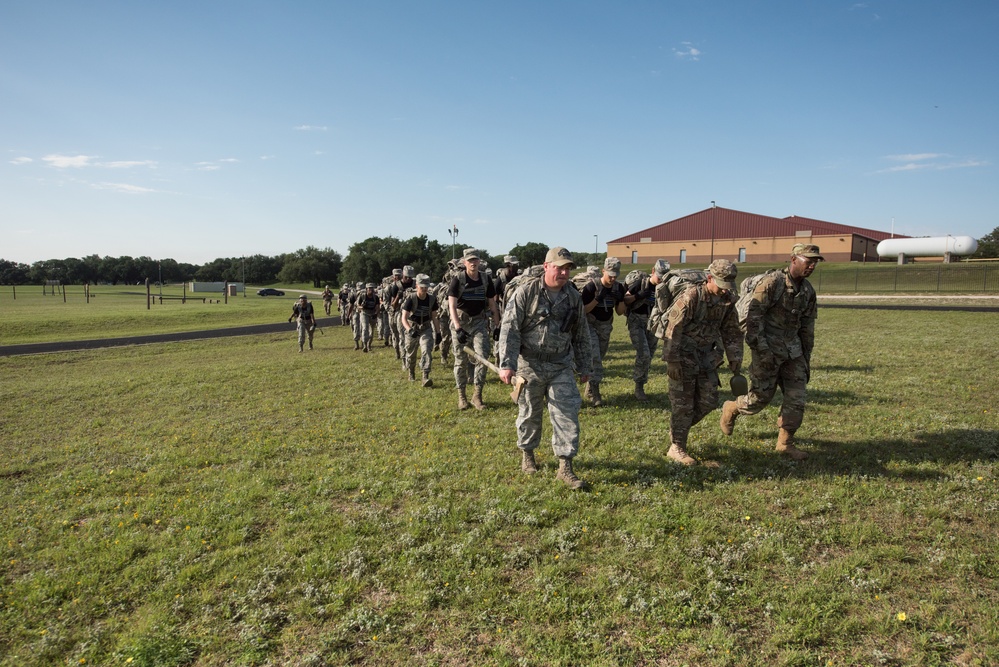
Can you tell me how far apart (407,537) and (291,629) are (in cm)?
122

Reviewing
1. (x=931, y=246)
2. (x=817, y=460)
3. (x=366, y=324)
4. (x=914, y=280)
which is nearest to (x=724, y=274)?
(x=817, y=460)

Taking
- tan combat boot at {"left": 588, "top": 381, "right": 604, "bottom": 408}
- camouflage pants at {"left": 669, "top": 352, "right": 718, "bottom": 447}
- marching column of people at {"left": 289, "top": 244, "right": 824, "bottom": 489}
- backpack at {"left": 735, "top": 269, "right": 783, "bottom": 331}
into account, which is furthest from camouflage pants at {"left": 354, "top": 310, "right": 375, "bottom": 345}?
backpack at {"left": 735, "top": 269, "right": 783, "bottom": 331}

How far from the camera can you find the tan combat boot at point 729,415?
22.3ft

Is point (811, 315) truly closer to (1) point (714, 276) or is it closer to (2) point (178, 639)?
(1) point (714, 276)

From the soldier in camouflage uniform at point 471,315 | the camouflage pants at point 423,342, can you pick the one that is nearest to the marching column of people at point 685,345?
the soldier in camouflage uniform at point 471,315

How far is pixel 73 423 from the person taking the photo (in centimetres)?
973

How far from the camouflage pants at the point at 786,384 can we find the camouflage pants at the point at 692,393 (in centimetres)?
44

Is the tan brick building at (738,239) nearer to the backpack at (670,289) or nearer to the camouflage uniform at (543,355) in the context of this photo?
the backpack at (670,289)

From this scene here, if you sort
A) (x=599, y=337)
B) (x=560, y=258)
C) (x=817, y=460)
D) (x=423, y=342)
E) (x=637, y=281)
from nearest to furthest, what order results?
(x=560, y=258), (x=817, y=460), (x=599, y=337), (x=637, y=281), (x=423, y=342)

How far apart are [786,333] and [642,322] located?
12.9ft

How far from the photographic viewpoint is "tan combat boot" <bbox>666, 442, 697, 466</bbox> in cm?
616

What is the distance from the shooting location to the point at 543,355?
596 cm

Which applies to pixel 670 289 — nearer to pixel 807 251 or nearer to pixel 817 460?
pixel 807 251

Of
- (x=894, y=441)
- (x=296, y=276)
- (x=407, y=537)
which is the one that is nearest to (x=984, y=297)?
(x=894, y=441)
